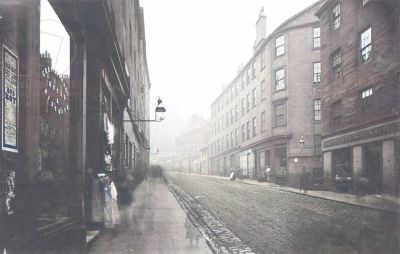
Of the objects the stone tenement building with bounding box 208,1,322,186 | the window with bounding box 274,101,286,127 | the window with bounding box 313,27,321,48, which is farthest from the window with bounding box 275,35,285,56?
the window with bounding box 274,101,286,127

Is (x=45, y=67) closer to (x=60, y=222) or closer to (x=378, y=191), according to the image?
(x=60, y=222)

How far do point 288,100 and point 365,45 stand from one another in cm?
1300

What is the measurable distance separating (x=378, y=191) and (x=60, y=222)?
50.6ft

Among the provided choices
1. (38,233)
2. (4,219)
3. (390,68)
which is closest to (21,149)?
(4,219)

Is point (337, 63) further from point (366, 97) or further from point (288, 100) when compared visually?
point (288, 100)

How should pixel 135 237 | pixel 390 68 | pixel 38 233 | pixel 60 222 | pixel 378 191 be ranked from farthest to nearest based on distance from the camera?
pixel 378 191 < pixel 390 68 < pixel 135 237 < pixel 60 222 < pixel 38 233

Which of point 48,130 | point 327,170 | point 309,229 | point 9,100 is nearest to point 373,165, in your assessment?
point 327,170

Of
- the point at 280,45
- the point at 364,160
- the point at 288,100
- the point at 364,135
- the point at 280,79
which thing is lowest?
the point at 364,160

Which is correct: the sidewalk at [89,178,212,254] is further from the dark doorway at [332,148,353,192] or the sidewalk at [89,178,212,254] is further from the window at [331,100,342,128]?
the window at [331,100,342,128]

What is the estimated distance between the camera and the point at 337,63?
72.2ft

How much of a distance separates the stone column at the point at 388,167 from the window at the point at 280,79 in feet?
52.6

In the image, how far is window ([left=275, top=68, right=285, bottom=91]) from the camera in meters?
32.4

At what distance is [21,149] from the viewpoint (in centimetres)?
395

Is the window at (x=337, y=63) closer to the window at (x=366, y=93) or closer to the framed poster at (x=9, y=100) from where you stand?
the window at (x=366, y=93)
